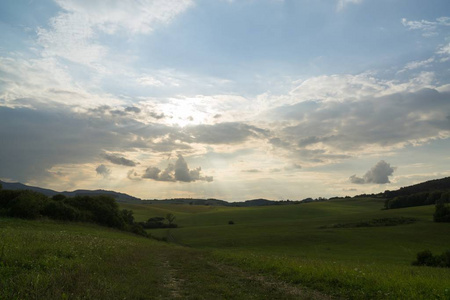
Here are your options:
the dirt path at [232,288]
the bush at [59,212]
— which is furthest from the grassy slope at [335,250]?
the bush at [59,212]

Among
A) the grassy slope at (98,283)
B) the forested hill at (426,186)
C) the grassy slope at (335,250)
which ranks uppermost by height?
the forested hill at (426,186)

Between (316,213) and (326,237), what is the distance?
7966 centimetres

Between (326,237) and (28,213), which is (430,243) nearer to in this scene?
(326,237)

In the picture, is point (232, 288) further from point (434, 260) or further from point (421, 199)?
point (421, 199)

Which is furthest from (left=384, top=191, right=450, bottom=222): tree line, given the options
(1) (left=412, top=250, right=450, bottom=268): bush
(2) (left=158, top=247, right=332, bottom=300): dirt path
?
(2) (left=158, top=247, right=332, bottom=300): dirt path

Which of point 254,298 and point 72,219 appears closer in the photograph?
point 254,298

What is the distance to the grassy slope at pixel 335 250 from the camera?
1233cm

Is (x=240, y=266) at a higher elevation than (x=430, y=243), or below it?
higher

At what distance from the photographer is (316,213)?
146 m

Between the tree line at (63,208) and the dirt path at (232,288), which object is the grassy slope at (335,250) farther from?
the tree line at (63,208)

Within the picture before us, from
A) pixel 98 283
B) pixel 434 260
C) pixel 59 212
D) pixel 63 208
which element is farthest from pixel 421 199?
pixel 98 283

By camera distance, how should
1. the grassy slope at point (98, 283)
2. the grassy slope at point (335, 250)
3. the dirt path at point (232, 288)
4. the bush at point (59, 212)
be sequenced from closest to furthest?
the grassy slope at point (98, 283), the dirt path at point (232, 288), the grassy slope at point (335, 250), the bush at point (59, 212)

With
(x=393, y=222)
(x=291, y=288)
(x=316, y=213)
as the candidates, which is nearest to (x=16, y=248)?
(x=291, y=288)

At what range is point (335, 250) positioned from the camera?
5588 centimetres
